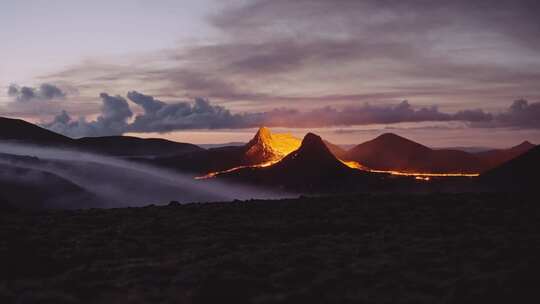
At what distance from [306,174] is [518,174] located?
2237 inches

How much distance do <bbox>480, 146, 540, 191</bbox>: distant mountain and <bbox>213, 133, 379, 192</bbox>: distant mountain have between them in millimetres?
33842

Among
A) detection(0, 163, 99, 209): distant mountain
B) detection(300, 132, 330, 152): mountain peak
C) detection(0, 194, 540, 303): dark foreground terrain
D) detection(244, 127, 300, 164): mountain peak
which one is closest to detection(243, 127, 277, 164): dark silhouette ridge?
detection(244, 127, 300, 164): mountain peak

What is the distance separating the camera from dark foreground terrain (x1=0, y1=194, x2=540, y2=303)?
15.7 metres

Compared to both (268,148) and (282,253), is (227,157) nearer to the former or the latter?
(268,148)

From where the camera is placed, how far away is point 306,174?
12106 centimetres

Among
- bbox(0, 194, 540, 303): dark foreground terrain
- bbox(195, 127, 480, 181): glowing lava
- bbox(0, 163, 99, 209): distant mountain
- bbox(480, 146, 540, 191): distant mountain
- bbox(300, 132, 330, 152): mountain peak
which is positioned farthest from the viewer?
bbox(195, 127, 480, 181): glowing lava

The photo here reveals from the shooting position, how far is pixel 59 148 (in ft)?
640

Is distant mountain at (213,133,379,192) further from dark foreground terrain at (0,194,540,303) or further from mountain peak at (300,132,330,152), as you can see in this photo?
dark foreground terrain at (0,194,540,303)

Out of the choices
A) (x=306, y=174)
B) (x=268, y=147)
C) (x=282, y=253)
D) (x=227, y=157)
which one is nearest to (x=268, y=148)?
(x=268, y=147)

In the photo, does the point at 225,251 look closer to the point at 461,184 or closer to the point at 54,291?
the point at 54,291

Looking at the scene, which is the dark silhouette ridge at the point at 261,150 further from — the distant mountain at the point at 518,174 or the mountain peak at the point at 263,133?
the distant mountain at the point at 518,174

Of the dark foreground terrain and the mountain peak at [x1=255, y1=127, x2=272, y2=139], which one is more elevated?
the mountain peak at [x1=255, y1=127, x2=272, y2=139]

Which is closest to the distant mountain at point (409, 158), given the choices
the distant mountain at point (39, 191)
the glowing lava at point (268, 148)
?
the glowing lava at point (268, 148)

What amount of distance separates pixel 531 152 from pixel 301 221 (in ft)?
183
